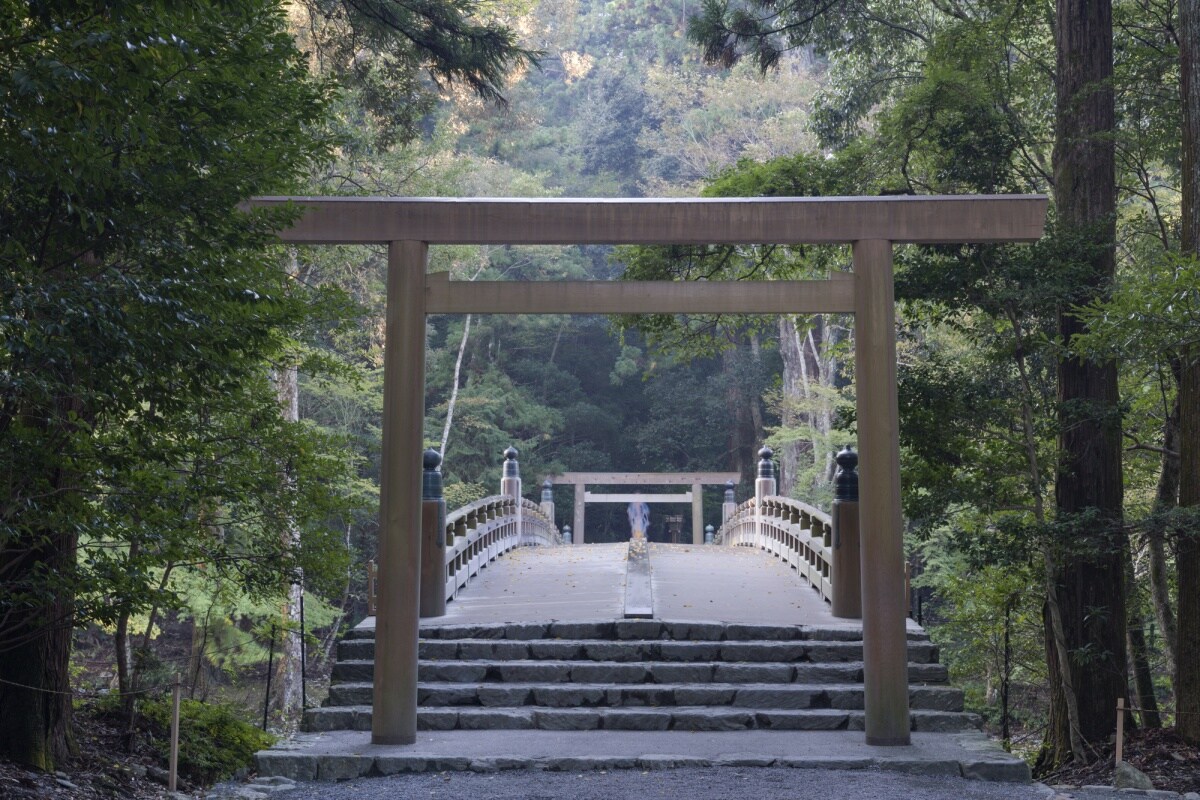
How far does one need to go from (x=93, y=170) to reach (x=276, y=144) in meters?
1.64

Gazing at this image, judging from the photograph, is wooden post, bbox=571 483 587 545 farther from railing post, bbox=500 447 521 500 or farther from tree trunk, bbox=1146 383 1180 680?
tree trunk, bbox=1146 383 1180 680

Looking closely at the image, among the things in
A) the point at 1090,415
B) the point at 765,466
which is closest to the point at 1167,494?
the point at 1090,415

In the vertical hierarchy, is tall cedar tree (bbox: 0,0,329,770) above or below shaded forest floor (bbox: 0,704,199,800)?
above

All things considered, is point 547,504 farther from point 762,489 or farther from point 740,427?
point 740,427

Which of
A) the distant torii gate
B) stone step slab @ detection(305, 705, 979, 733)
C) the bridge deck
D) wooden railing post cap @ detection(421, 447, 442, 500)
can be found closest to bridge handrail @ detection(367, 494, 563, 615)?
the bridge deck

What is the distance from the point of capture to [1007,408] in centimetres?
802

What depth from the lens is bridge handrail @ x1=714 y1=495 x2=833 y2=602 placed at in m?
10.9

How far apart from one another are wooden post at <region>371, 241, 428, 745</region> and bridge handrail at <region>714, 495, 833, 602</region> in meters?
4.58

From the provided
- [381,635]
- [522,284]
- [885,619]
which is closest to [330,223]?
[522,284]

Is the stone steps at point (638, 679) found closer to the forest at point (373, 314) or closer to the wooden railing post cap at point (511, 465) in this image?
the forest at point (373, 314)

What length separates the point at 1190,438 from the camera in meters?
7.20

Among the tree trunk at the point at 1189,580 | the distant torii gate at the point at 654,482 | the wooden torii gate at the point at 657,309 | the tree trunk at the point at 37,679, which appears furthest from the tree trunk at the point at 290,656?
the tree trunk at the point at 1189,580

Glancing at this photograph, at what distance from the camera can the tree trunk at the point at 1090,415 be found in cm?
816

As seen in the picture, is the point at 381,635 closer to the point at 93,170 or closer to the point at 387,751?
the point at 387,751
